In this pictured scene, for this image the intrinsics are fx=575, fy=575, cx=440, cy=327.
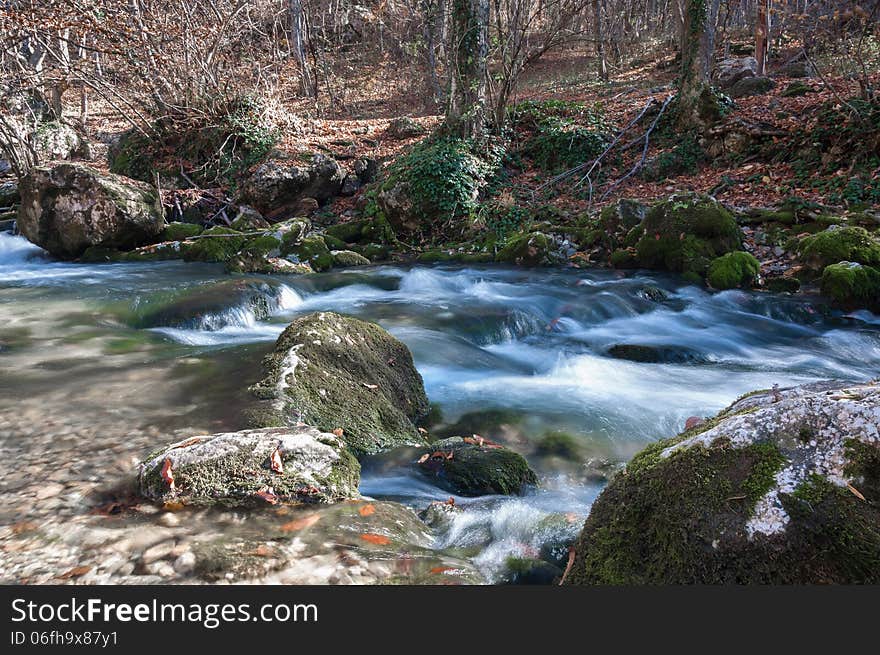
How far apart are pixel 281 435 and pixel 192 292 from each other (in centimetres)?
592

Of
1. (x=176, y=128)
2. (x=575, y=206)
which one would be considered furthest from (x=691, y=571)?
(x=176, y=128)

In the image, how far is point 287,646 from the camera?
1.66 metres

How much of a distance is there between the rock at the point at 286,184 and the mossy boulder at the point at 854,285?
11595 mm

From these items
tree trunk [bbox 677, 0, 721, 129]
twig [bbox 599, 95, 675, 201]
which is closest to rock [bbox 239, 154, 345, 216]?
twig [bbox 599, 95, 675, 201]

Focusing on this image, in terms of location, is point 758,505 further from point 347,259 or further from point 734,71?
point 734,71

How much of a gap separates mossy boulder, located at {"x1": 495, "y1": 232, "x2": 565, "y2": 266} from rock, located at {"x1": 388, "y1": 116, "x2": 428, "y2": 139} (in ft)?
27.8

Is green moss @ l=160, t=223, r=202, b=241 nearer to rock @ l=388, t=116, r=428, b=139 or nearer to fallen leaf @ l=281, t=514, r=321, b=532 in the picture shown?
rock @ l=388, t=116, r=428, b=139

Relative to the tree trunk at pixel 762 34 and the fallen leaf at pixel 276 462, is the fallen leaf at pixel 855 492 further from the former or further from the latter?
the tree trunk at pixel 762 34

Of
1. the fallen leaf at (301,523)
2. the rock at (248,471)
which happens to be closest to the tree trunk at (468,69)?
the rock at (248,471)

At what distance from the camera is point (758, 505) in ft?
5.95

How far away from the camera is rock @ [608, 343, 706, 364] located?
23.0ft

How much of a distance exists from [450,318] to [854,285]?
5.57 m

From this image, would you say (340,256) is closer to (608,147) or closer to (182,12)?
(608,147)

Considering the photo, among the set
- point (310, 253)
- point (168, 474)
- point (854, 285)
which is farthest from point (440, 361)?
point (310, 253)
